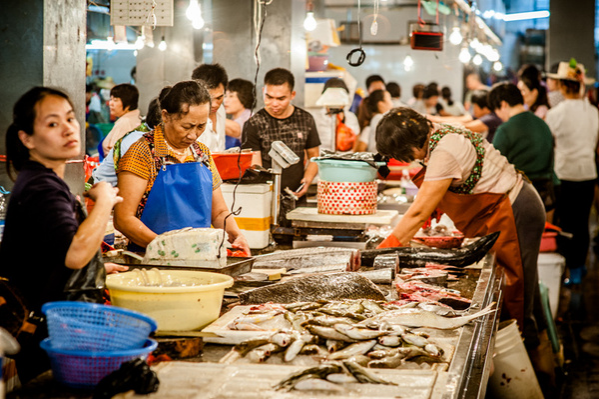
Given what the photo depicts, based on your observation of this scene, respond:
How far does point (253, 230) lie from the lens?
438cm

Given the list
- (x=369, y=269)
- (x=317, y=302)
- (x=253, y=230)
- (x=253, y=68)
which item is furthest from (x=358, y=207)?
(x=253, y=68)

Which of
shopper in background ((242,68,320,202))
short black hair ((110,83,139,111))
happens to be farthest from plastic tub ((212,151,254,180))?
short black hair ((110,83,139,111))

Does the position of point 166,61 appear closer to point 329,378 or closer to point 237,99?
point 237,99

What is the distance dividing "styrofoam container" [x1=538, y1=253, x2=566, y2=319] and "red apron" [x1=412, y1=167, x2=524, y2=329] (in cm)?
141

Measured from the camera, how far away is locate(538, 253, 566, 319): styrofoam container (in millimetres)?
6086

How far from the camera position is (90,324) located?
6.08 ft

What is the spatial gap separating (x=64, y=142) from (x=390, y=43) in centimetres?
2001

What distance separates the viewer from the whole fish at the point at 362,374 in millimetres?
2018

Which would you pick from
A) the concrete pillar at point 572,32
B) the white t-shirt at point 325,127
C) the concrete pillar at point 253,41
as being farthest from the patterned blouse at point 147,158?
the concrete pillar at point 572,32

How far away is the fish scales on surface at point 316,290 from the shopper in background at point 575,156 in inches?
258

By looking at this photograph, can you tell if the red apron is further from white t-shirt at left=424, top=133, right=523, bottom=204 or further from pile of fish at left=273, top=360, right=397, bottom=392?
pile of fish at left=273, top=360, right=397, bottom=392

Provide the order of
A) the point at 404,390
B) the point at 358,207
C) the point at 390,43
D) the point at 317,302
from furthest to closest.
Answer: the point at 390,43 → the point at 358,207 → the point at 317,302 → the point at 404,390

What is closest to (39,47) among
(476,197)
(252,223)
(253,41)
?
(252,223)

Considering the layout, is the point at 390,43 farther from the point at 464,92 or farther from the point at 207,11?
the point at 207,11
